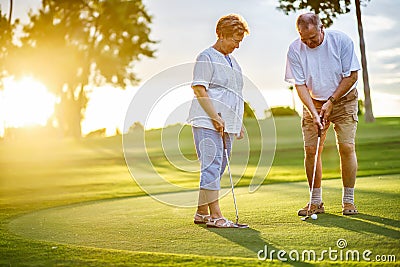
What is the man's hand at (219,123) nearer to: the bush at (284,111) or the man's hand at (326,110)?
the man's hand at (326,110)

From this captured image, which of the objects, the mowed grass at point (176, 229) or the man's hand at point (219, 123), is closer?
the mowed grass at point (176, 229)

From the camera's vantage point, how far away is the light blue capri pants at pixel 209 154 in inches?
174

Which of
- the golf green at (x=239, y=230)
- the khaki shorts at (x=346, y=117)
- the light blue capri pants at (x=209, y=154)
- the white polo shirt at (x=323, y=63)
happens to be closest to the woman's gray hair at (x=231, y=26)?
the white polo shirt at (x=323, y=63)

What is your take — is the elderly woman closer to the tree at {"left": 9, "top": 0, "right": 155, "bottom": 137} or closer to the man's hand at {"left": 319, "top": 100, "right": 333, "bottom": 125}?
the man's hand at {"left": 319, "top": 100, "right": 333, "bottom": 125}

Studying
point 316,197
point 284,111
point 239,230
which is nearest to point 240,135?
point 316,197

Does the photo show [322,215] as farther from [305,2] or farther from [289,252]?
[305,2]

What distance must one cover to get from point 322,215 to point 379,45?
1027 centimetres

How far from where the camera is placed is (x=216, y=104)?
4371 mm

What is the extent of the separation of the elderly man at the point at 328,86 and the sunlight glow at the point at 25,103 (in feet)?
59.8

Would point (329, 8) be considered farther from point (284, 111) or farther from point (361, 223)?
point (361, 223)

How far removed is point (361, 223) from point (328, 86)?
1.11 m

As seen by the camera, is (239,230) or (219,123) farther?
(219,123)

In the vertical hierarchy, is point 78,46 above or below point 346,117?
above

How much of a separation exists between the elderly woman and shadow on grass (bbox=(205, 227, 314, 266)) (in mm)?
306
